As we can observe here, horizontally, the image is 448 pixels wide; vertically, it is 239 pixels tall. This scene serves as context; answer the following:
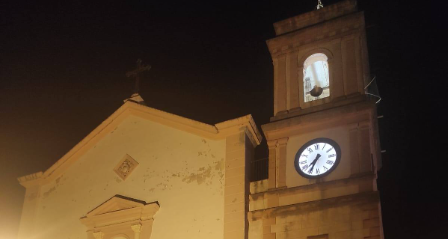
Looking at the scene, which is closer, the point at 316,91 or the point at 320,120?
the point at 320,120

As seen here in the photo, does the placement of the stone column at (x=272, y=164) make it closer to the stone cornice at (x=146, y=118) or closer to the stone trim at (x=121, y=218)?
the stone cornice at (x=146, y=118)

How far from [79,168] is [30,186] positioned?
1.69m

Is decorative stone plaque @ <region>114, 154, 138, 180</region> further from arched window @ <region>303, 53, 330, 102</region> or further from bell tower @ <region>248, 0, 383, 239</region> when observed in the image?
arched window @ <region>303, 53, 330, 102</region>

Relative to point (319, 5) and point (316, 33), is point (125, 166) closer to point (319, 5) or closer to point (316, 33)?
point (316, 33)

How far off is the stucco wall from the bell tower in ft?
3.99

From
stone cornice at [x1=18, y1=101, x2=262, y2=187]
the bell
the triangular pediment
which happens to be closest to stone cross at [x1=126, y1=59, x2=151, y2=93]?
stone cornice at [x1=18, y1=101, x2=262, y2=187]

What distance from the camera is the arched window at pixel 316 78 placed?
17531 millimetres

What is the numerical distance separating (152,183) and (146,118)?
2110mm

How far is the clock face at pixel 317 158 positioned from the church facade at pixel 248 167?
3cm

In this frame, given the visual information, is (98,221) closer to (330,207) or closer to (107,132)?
(107,132)

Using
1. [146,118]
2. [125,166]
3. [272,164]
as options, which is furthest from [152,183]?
[272,164]

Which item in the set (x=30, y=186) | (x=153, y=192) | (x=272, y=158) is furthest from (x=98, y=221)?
(x=272, y=158)

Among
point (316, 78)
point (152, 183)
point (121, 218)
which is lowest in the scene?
point (121, 218)

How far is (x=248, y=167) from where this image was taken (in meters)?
16.9
